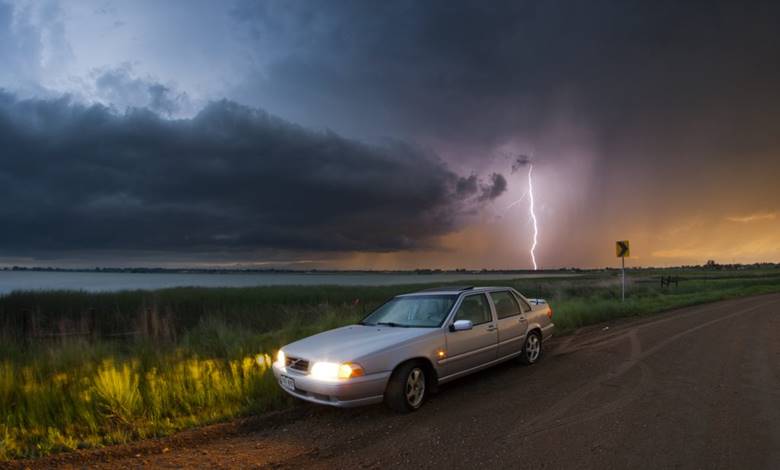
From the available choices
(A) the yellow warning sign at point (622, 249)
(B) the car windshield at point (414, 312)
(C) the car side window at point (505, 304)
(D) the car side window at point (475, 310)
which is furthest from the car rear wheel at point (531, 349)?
(A) the yellow warning sign at point (622, 249)

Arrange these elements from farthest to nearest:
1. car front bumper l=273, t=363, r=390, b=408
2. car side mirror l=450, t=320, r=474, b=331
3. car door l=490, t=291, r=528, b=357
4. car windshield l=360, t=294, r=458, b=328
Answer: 1. car door l=490, t=291, r=528, b=357
2. car windshield l=360, t=294, r=458, b=328
3. car side mirror l=450, t=320, r=474, b=331
4. car front bumper l=273, t=363, r=390, b=408

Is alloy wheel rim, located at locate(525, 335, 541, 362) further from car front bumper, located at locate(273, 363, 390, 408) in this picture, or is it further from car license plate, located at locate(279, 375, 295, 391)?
car license plate, located at locate(279, 375, 295, 391)

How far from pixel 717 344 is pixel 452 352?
7.09 meters

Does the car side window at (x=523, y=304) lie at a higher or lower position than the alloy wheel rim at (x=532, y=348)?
higher

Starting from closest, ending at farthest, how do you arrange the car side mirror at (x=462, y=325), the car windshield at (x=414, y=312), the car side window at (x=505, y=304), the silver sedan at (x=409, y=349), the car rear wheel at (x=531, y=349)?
the silver sedan at (x=409, y=349), the car side mirror at (x=462, y=325), the car windshield at (x=414, y=312), the car side window at (x=505, y=304), the car rear wheel at (x=531, y=349)

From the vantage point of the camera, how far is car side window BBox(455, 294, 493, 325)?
6.94 m

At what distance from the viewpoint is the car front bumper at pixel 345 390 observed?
5.33m

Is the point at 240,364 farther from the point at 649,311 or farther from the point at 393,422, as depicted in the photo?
the point at 649,311

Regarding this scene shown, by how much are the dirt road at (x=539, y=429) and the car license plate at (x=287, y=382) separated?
411 mm

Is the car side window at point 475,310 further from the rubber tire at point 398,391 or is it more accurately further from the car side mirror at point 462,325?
the rubber tire at point 398,391

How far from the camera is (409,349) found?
5.84 m

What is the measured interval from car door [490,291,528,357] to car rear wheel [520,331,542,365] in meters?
0.24

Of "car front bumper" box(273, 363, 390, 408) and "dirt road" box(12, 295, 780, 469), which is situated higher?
"car front bumper" box(273, 363, 390, 408)

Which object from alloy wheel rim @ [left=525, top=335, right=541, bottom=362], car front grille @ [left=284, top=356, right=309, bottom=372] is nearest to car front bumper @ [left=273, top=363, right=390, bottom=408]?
car front grille @ [left=284, top=356, right=309, bottom=372]
